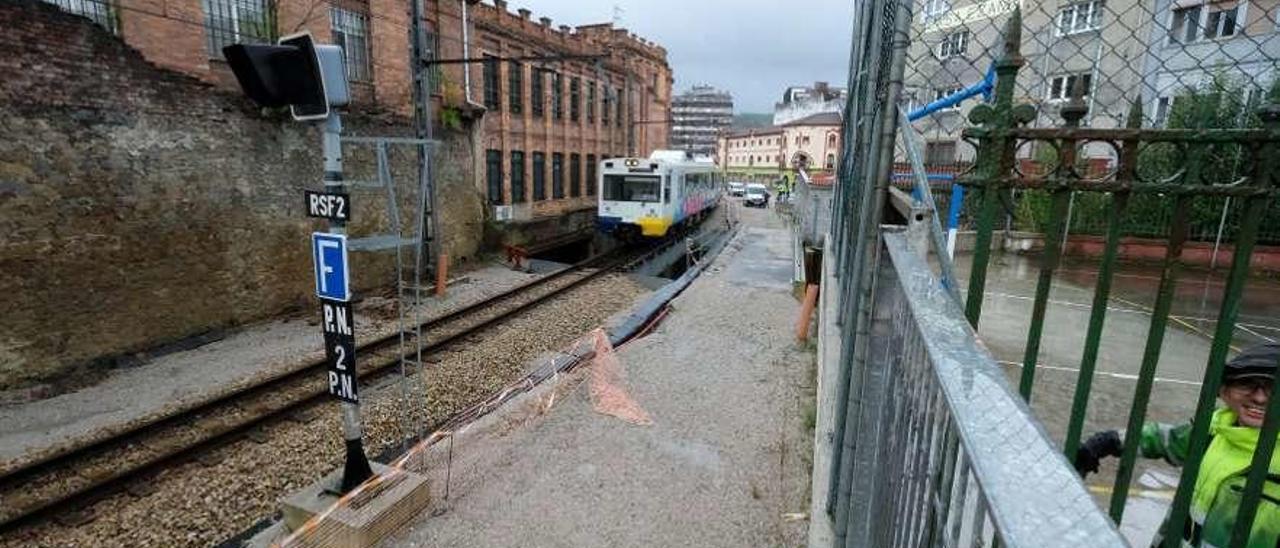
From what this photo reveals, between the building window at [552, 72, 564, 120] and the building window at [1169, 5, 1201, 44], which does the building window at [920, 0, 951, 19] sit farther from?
the building window at [552, 72, 564, 120]

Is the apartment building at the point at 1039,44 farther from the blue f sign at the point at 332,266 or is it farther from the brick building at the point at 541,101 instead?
the brick building at the point at 541,101

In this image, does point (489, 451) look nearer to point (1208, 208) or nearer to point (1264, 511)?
point (1264, 511)

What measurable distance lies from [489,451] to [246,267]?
29.0ft

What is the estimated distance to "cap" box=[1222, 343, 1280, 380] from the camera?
2156 millimetres

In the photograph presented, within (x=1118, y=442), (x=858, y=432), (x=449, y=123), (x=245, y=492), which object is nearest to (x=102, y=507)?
(x=245, y=492)

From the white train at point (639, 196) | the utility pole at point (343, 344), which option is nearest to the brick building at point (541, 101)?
the white train at point (639, 196)

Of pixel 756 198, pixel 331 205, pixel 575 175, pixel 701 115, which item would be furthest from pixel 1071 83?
pixel 701 115

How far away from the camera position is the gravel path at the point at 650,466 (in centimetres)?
450

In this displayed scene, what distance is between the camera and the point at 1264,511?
2148mm

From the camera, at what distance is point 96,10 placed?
32.2ft

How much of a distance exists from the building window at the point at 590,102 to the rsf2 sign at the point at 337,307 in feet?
87.1

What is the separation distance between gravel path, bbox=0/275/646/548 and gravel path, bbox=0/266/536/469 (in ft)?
5.61

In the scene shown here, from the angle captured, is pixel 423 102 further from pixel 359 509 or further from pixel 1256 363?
pixel 1256 363

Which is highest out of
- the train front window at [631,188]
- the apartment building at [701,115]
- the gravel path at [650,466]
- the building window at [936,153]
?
the apartment building at [701,115]
